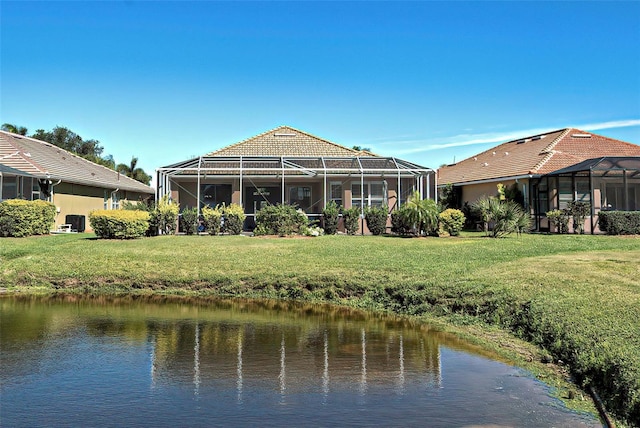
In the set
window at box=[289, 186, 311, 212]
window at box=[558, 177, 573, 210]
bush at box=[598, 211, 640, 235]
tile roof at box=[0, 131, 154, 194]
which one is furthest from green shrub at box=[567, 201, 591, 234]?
tile roof at box=[0, 131, 154, 194]

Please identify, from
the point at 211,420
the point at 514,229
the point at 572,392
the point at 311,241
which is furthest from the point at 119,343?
the point at 514,229

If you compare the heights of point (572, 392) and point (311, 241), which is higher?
point (311, 241)

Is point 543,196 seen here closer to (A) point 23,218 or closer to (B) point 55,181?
(A) point 23,218

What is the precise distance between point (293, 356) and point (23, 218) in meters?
16.9

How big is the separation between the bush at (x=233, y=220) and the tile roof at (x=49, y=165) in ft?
30.2

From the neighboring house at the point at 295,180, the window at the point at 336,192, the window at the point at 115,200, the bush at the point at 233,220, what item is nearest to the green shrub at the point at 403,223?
the neighboring house at the point at 295,180

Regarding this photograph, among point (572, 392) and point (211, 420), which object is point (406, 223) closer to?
point (572, 392)

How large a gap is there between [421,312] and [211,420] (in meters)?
6.39

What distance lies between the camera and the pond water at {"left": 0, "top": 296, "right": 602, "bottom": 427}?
604cm

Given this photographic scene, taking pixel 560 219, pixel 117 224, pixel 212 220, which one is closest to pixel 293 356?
pixel 117 224

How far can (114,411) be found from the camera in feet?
20.1

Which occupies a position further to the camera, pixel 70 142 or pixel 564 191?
Answer: pixel 70 142

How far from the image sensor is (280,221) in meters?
22.0

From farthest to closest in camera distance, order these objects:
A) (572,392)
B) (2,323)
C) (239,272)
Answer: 1. (239,272)
2. (2,323)
3. (572,392)
